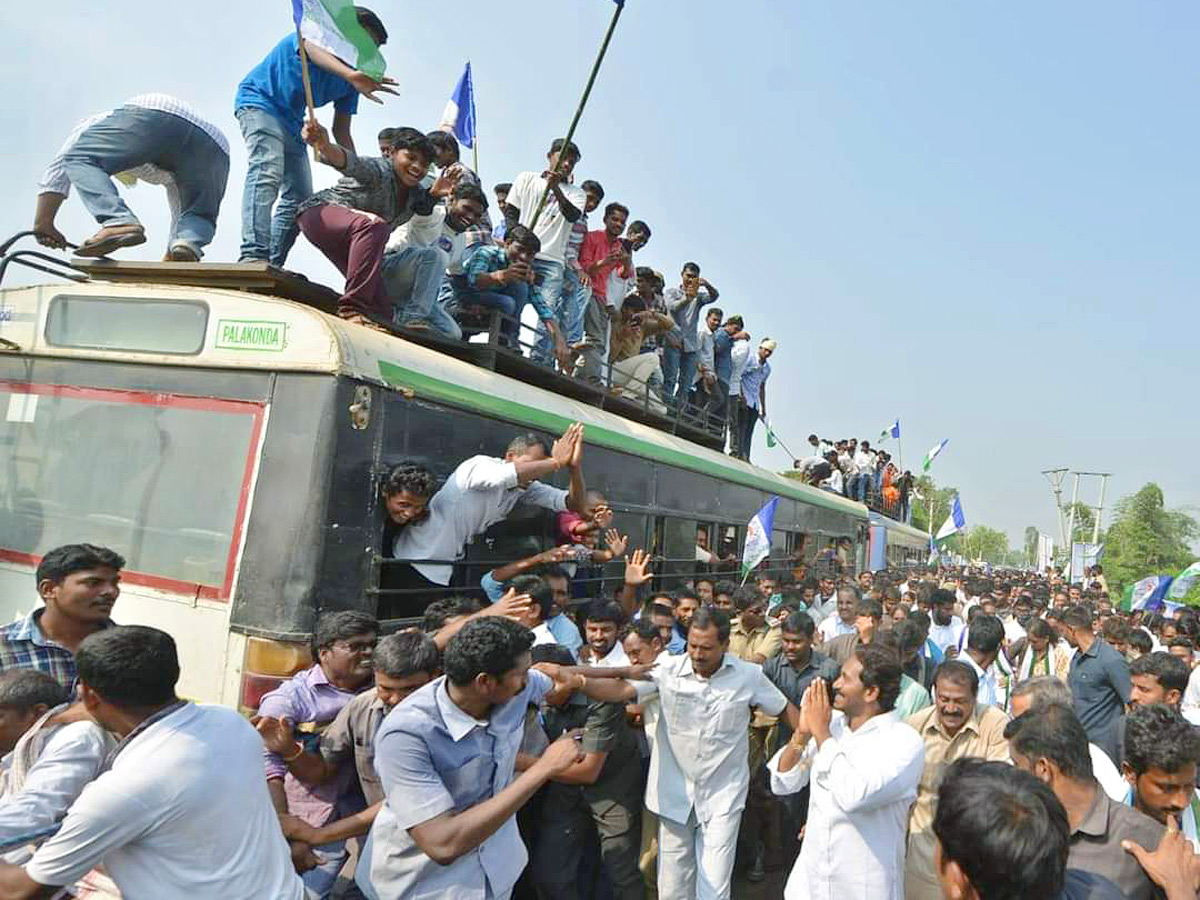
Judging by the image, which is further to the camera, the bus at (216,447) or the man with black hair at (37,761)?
the bus at (216,447)

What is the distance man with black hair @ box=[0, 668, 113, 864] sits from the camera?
5.93 ft

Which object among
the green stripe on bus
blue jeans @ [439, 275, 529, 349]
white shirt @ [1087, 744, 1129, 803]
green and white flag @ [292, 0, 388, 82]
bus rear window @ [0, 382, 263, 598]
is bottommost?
white shirt @ [1087, 744, 1129, 803]

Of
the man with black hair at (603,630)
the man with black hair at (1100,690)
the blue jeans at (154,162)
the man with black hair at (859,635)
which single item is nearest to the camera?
the man with black hair at (603,630)

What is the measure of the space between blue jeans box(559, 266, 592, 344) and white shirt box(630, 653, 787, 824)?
144 inches

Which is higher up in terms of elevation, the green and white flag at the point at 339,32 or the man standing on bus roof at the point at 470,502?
the green and white flag at the point at 339,32

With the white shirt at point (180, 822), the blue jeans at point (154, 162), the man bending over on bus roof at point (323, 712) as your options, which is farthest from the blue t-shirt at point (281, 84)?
the white shirt at point (180, 822)

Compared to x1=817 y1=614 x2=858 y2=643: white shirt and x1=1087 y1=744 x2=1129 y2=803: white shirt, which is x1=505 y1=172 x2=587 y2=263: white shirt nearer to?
x1=817 y1=614 x2=858 y2=643: white shirt

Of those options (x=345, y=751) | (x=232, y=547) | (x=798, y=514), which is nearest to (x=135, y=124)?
(x=232, y=547)

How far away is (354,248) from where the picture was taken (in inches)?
165

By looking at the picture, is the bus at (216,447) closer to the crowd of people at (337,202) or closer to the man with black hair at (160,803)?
the crowd of people at (337,202)

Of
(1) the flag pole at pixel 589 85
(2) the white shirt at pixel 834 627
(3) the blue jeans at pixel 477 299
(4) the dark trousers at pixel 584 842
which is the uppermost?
(1) the flag pole at pixel 589 85

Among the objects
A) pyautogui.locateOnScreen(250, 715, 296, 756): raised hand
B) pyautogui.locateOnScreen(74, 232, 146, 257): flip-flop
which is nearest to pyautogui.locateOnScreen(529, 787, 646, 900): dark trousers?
pyautogui.locateOnScreen(250, 715, 296, 756): raised hand

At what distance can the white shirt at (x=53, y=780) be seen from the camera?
5.90 feet

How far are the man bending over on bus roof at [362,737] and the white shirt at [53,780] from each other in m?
0.70
